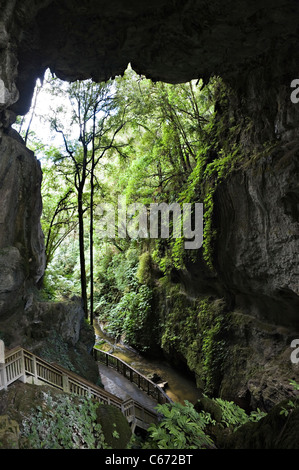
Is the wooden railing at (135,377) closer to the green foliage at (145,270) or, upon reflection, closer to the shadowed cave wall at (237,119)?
the shadowed cave wall at (237,119)

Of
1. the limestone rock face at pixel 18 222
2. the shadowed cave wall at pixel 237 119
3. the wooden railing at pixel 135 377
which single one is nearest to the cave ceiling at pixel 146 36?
the shadowed cave wall at pixel 237 119

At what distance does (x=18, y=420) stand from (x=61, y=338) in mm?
4495

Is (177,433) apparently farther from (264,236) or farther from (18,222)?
(18,222)

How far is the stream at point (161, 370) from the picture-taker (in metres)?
13.3

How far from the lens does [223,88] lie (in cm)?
1311

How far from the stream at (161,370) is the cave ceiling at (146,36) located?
13.4 m

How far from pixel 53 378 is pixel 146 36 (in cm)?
1103

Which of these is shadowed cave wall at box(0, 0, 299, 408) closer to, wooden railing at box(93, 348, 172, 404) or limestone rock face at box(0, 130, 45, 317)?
limestone rock face at box(0, 130, 45, 317)

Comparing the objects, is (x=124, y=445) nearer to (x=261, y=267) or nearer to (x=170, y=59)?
(x=261, y=267)

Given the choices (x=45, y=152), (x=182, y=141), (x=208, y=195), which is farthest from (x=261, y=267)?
(x=45, y=152)

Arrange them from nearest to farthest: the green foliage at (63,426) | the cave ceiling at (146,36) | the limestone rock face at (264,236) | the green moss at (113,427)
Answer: the green foliage at (63,426)
the green moss at (113,427)
the cave ceiling at (146,36)
the limestone rock face at (264,236)

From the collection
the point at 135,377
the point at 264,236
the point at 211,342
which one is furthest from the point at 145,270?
the point at 264,236

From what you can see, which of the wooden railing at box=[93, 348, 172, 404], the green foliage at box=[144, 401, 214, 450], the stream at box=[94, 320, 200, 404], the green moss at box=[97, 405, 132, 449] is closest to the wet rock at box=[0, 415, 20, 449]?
the green moss at box=[97, 405, 132, 449]

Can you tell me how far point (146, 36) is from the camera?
10.2 m
